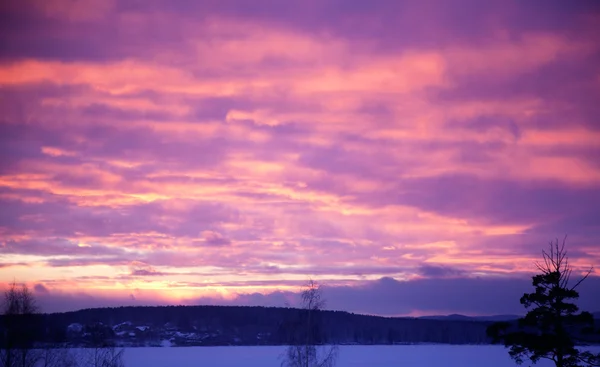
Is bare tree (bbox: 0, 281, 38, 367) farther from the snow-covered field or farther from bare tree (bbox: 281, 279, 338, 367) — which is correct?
the snow-covered field

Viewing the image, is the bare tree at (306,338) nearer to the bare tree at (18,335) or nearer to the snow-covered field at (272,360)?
the bare tree at (18,335)

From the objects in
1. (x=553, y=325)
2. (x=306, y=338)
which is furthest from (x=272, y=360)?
(x=553, y=325)

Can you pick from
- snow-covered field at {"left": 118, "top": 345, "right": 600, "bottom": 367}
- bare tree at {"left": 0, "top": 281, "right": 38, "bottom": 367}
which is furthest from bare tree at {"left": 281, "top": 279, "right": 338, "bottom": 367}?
snow-covered field at {"left": 118, "top": 345, "right": 600, "bottom": 367}

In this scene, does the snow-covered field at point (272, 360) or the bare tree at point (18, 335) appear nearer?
the bare tree at point (18, 335)

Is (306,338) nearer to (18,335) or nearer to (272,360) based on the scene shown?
(18,335)

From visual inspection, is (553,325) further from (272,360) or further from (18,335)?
(272,360)

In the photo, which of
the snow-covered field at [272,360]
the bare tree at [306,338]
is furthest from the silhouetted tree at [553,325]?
the snow-covered field at [272,360]

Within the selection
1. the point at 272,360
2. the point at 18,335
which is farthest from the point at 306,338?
the point at 272,360

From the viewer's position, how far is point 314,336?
47.2 meters

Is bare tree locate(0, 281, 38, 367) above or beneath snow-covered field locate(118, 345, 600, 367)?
above

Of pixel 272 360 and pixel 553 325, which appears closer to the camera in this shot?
pixel 553 325

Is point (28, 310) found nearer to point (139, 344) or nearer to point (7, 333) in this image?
point (7, 333)

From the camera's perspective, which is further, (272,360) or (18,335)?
(272,360)

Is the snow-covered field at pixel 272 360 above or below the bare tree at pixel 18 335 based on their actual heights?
below
